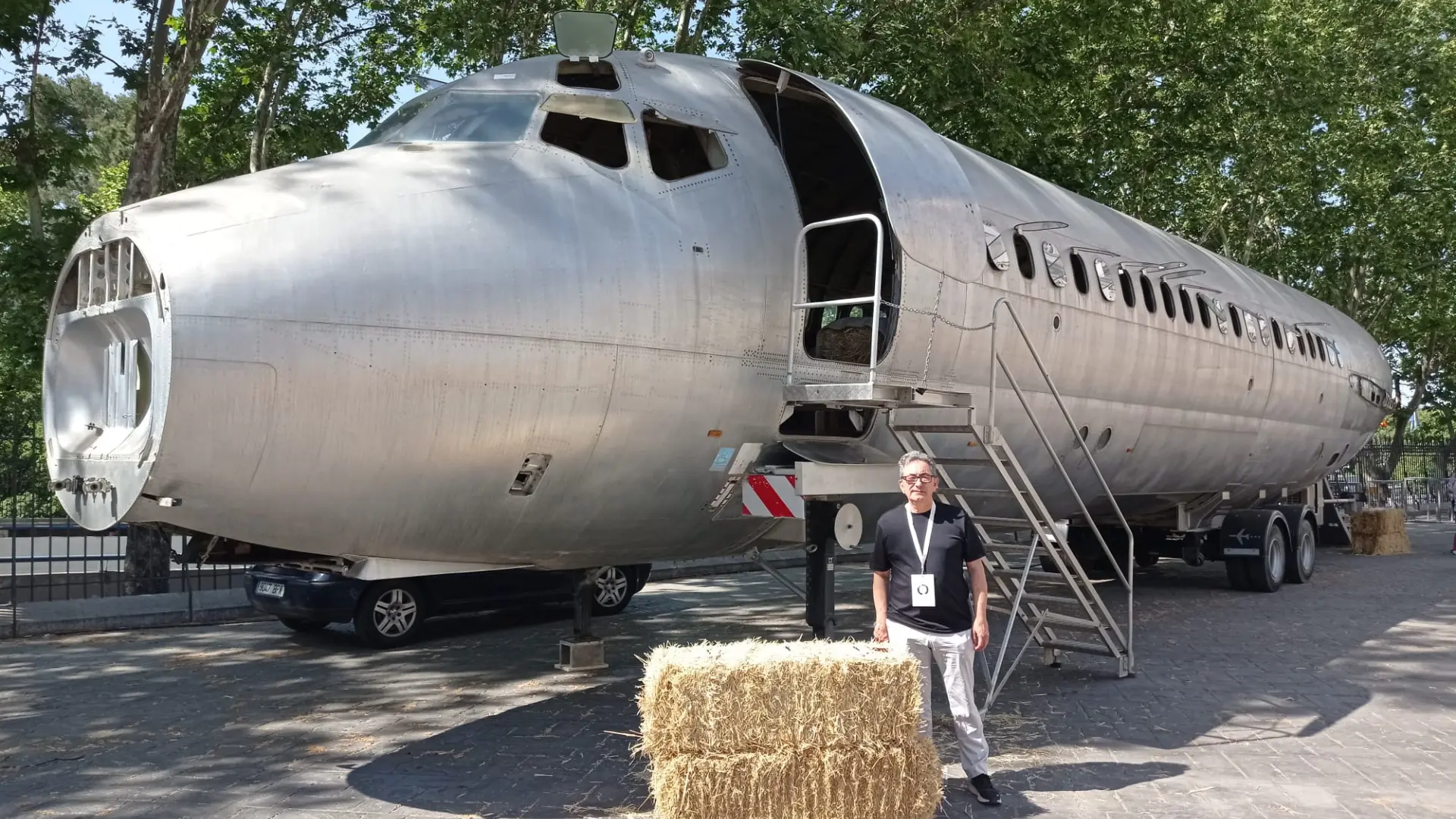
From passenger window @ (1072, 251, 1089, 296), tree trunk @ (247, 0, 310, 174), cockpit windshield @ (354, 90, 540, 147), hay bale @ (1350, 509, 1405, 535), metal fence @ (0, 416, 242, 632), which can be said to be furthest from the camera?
hay bale @ (1350, 509, 1405, 535)

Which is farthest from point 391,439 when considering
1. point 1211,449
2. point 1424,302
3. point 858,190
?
point 1424,302

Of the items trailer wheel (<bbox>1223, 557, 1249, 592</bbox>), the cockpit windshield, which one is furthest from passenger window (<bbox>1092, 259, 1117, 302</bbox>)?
trailer wheel (<bbox>1223, 557, 1249, 592</bbox>)

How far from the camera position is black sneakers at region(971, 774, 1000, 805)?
632cm

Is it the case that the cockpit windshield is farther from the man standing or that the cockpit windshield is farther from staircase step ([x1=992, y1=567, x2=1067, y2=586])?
staircase step ([x1=992, y1=567, x2=1067, y2=586])

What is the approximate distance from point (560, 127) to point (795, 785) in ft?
14.5

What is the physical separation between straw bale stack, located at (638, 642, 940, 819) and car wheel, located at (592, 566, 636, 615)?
824cm

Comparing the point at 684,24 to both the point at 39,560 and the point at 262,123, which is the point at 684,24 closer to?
the point at 262,123

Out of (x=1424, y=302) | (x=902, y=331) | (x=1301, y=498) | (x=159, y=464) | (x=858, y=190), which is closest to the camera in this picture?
(x=159, y=464)

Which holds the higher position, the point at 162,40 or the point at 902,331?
the point at 162,40

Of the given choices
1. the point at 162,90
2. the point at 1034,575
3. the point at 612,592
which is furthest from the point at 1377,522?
the point at 162,90

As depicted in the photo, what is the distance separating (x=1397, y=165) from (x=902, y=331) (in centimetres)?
2768

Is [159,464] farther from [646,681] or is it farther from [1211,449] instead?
[1211,449]

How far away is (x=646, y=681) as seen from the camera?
5.57m

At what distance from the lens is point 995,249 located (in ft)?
30.5
